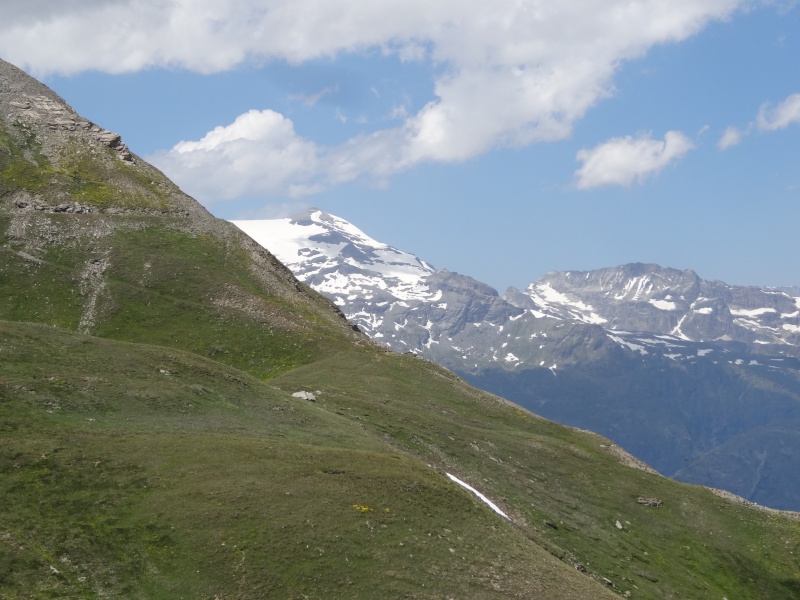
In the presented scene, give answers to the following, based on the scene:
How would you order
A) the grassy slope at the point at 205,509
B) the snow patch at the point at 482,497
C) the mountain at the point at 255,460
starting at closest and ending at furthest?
the grassy slope at the point at 205,509
the mountain at the point at 255,460
the snow patch at the point at 482,497

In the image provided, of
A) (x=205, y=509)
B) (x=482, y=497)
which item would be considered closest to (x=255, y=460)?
(x=205, y=509)

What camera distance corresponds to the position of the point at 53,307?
10125 cm

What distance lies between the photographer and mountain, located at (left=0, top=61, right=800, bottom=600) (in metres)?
41.6

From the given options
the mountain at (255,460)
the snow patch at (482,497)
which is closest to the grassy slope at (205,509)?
the mountain at (255,460)

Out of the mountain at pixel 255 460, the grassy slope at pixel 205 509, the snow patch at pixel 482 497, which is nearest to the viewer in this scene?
the grassy slope at pixel 205 509

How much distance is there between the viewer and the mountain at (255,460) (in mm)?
41562

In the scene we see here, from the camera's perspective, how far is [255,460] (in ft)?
167

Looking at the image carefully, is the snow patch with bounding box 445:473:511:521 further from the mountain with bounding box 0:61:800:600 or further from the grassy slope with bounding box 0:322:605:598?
the grassy slope with bounding box 0:322:605:598

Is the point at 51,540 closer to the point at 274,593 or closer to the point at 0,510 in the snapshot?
the point at 0,510

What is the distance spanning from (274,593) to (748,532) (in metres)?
64.0

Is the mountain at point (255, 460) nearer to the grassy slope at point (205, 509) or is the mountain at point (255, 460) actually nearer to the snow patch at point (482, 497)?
the grassy slope at point (205, 509)

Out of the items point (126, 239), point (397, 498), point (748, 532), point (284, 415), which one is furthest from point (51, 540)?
point (126, 239)

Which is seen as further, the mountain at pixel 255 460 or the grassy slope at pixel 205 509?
the mountain at pixel 255 460

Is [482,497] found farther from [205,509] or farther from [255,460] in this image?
[205,509]
